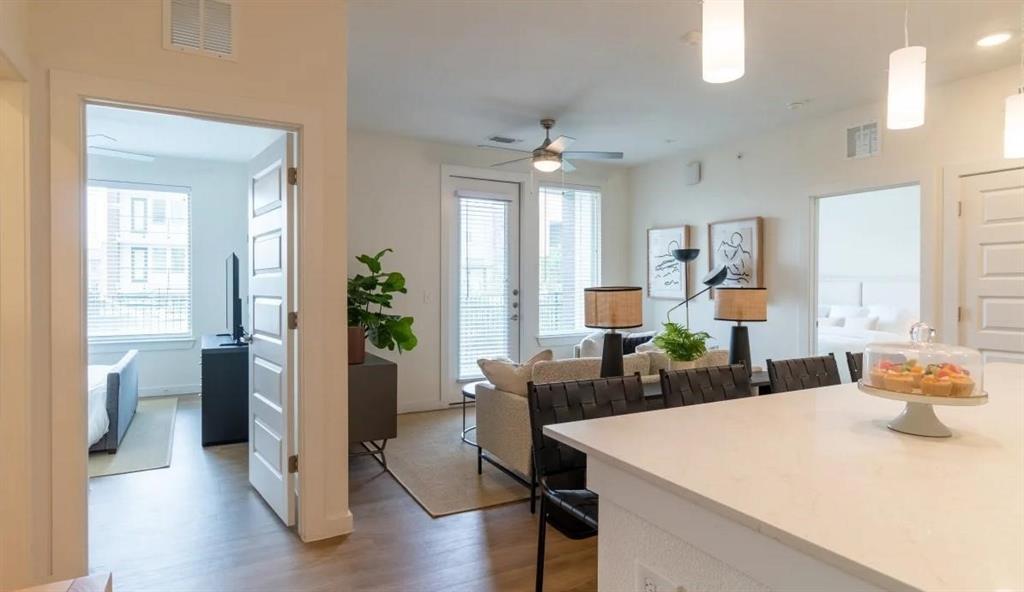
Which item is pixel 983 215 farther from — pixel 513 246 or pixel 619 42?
pixel 513 246

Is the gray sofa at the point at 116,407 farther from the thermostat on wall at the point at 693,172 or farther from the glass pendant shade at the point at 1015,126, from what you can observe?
the thermostat on wall at the point at 693,172

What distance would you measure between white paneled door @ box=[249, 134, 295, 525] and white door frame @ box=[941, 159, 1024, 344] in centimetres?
434

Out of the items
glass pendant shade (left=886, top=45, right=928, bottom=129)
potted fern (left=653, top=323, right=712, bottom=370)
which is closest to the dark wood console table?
potted fern (left=653, top=323, right=712, bottom=370)

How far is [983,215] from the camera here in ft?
12.2

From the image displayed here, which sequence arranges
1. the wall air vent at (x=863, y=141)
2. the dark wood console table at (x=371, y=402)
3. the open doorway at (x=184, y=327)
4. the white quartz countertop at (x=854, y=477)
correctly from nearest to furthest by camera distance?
the white quartz countertop at (x=854, y=477) → the open doorway at (x=184, y=327) → the dark wood console table at (x=371, y=402) → the wall air vent at (x=863, y=141)

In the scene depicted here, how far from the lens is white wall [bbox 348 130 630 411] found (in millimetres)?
5227

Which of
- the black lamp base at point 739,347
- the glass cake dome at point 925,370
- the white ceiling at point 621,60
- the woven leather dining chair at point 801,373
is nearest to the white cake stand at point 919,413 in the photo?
the glass cake dome at point 925,370

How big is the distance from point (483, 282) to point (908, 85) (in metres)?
4.42

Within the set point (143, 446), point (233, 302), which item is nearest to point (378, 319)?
point (233, 302)

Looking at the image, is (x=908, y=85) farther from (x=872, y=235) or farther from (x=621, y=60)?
(x=872, y=235)

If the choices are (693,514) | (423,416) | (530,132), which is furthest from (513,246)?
(693,514)

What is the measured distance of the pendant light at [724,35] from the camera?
1.48 m

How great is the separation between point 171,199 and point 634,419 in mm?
6243

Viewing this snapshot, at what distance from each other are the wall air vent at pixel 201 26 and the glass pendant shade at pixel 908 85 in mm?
2664
